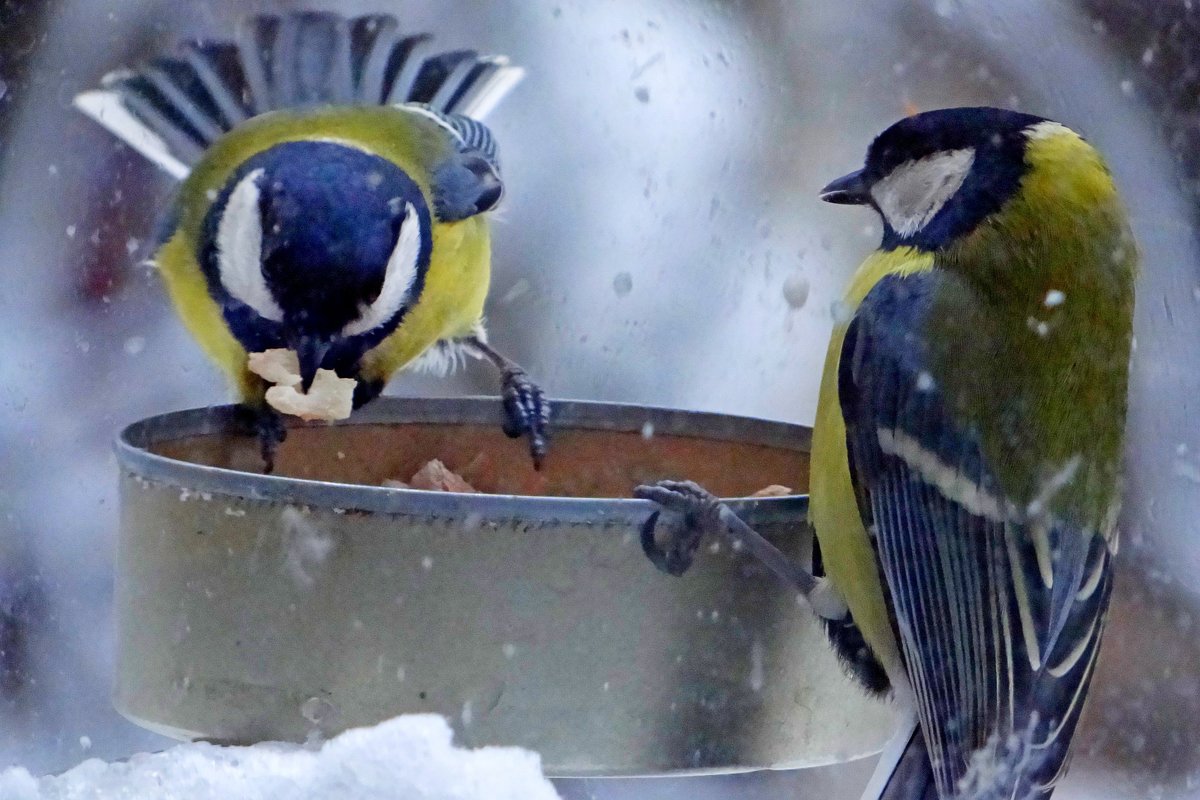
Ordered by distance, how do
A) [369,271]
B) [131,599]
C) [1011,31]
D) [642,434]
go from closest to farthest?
[131,599] < [369,271] < [642,434] < [1011,31]

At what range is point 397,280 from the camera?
57.4 inches

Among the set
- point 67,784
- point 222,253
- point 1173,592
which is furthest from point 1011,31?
point 67,784

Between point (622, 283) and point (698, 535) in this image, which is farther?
point (622, 283)

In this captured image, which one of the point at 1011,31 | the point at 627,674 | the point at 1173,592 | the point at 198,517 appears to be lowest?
the point at 1173,592

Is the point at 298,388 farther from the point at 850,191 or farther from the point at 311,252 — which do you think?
the point at 850,191

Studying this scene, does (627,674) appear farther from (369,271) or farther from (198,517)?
(369,271)

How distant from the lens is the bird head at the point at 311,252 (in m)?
1.31

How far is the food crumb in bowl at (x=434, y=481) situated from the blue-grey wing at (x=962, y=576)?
1.43 ft

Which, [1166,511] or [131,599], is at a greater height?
[131,599]

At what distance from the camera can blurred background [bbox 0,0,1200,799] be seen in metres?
1.59

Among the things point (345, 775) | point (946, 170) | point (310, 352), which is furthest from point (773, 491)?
point (345, 775)

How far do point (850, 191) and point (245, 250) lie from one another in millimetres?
569

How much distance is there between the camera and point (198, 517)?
105 cm

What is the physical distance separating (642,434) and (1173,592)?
32.1 inches
